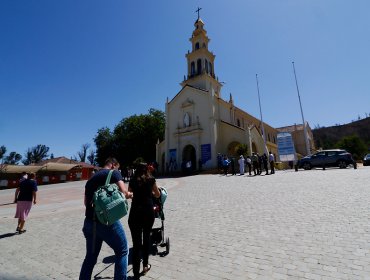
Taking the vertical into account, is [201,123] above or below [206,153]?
above

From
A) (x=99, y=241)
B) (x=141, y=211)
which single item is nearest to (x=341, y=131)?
(x=141, y=211)

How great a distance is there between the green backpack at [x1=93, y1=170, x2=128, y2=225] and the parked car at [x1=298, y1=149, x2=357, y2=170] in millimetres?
22395

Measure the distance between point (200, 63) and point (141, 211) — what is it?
38049mm

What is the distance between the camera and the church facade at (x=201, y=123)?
32.5 m

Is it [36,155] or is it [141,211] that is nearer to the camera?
[141,211]

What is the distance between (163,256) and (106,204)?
197 centimetres

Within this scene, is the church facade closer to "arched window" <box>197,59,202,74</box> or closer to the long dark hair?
"arched window" <box>197,59,202,74</box>

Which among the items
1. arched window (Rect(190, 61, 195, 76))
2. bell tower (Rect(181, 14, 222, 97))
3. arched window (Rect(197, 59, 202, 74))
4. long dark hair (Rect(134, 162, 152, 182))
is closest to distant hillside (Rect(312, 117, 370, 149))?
bell tower (Rect(181, 14, 222, 97))

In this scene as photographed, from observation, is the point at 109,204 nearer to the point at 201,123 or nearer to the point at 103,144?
the point at 201,123

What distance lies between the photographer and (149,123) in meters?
48.1

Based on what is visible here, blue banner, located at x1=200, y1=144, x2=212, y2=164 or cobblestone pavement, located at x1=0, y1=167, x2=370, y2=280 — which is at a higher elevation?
blue banner, located at x1=200, y1=144, x2=212, y2=164

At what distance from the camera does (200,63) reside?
39188 millimetres

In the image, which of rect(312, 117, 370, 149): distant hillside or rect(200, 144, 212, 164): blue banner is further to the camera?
rect(312, 117, 370, 149): distant hillside

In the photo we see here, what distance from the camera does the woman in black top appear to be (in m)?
3.76
